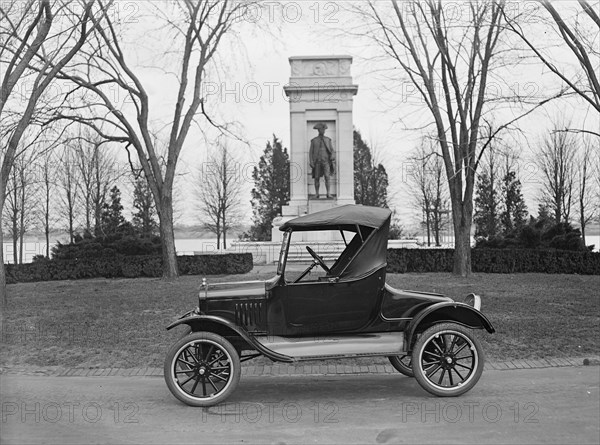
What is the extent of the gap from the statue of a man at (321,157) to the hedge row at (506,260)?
8.77 metres

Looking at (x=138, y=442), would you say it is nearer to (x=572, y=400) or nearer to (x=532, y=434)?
(x=532, y=434)

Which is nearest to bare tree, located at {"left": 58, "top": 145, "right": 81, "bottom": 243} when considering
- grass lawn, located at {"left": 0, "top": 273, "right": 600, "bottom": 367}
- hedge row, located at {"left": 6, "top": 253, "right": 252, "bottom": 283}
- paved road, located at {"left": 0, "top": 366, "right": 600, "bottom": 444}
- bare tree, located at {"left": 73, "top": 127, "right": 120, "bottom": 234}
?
bare tree, located at {"left": 73, "top": 127, "right": 120, "bottom": 234}

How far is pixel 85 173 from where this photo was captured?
127ft

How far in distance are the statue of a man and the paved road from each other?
2281 centimetres

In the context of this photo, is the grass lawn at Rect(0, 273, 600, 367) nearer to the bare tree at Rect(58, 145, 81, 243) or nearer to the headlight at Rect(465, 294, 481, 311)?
the headlight at Rect(465, 294, 481, 311)

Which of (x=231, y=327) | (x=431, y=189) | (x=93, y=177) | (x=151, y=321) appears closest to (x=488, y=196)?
(x=431, y=189)

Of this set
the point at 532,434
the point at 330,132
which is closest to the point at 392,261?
the point at 330,132

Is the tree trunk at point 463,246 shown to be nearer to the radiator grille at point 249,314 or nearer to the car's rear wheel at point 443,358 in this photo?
the car's rear wheel at point 443,358

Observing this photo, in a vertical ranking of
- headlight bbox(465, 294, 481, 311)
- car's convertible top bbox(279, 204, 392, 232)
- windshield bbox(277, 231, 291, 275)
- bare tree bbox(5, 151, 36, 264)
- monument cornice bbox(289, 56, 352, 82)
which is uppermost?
monument cornice bbox(289, 56, 352, 82)

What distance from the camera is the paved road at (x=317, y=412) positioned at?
5680 millimetres

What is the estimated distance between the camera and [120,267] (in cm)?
2408

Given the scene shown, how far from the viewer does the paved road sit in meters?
5.68

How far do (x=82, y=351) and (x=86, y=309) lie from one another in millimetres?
3806

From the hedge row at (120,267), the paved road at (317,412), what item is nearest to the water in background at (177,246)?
the hedge row at (120,267)
